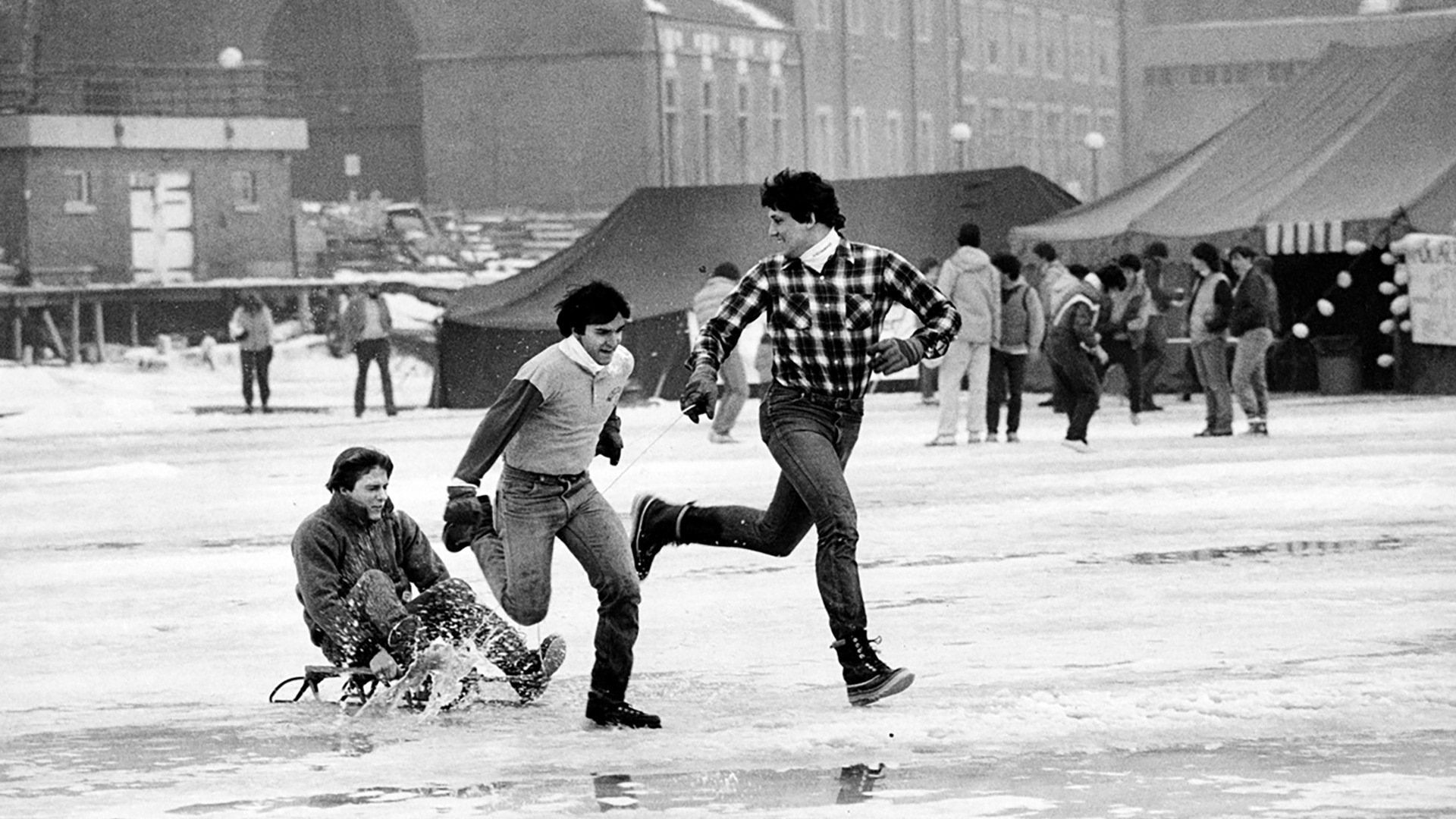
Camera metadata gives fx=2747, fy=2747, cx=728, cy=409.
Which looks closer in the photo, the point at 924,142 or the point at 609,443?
the point at 609,443

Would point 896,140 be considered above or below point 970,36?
below

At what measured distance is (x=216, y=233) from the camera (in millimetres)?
51625

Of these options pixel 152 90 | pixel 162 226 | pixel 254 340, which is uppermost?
pixel 152 90

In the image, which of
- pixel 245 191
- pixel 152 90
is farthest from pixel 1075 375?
pixel 152 90

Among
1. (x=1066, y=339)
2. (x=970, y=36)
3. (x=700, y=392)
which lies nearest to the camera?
(x=700, y=392)

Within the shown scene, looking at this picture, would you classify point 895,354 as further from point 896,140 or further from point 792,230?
point 896,140

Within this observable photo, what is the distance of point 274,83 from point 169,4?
266cm

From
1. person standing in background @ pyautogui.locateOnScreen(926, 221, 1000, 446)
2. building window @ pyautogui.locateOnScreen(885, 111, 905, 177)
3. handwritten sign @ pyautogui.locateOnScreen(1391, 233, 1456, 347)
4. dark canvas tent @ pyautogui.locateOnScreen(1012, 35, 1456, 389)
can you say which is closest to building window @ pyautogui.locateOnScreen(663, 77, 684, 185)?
building window @ pyautogui.locateOnScreen(885, 111, 905, 177)

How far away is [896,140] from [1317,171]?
108ft

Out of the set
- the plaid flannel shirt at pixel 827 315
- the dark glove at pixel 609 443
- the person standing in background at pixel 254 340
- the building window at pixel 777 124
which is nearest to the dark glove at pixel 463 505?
the dark glove at pixel 609 443

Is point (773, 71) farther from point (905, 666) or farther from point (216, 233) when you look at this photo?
point (905, 666)

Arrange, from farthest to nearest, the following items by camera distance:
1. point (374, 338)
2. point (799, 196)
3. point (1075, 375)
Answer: point (374, 338) < point (1075, 375) < point (799, 196)

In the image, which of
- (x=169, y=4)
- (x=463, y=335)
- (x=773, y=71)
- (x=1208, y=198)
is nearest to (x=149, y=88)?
(x=169, y=4)

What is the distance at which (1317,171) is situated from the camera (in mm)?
28812
